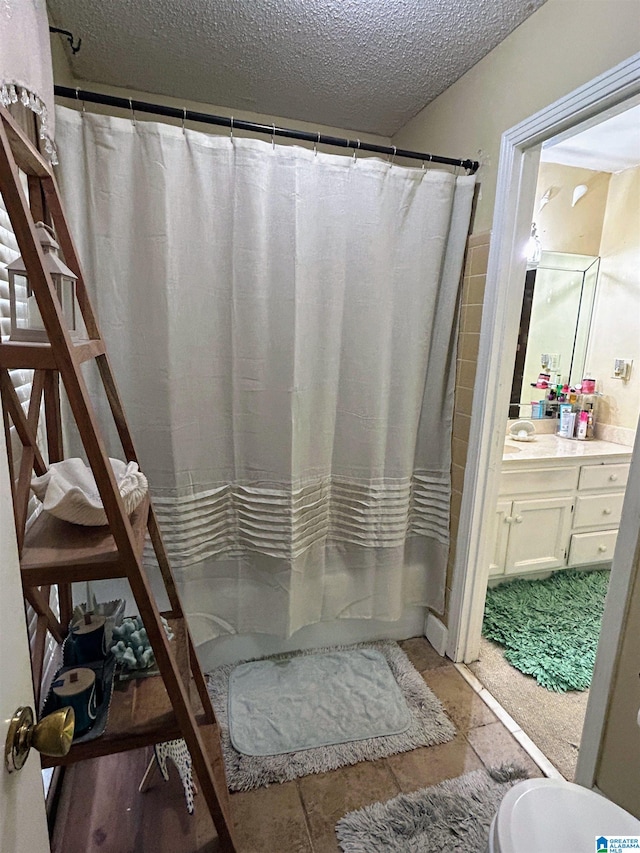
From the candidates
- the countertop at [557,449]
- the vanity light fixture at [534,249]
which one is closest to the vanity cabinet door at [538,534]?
the countertop at [557,449]

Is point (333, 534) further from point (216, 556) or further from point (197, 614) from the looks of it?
point (197, 614)

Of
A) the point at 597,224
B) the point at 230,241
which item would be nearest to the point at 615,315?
the point at 597,224

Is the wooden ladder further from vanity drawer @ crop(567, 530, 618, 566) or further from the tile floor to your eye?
vanity drawer @ crop(567, 530, 618, 566)

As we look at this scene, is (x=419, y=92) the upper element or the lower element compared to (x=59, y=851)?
upper

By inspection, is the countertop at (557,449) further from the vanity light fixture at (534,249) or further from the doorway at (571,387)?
the vanity light fixture at (534,249)

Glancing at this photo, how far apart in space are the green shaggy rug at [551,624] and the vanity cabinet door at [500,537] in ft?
0.57

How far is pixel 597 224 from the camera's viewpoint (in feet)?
8.82

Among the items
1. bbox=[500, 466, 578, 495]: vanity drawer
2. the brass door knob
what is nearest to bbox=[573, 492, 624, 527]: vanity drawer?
bbox=[500, 466, 578, 495]: vanity drawer

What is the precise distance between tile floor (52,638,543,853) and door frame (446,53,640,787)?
29cm

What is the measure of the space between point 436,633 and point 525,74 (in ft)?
6.94

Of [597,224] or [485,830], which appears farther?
[597,224]

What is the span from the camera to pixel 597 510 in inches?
97.6

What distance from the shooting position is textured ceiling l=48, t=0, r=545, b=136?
137 cm

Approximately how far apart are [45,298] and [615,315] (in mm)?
2989
